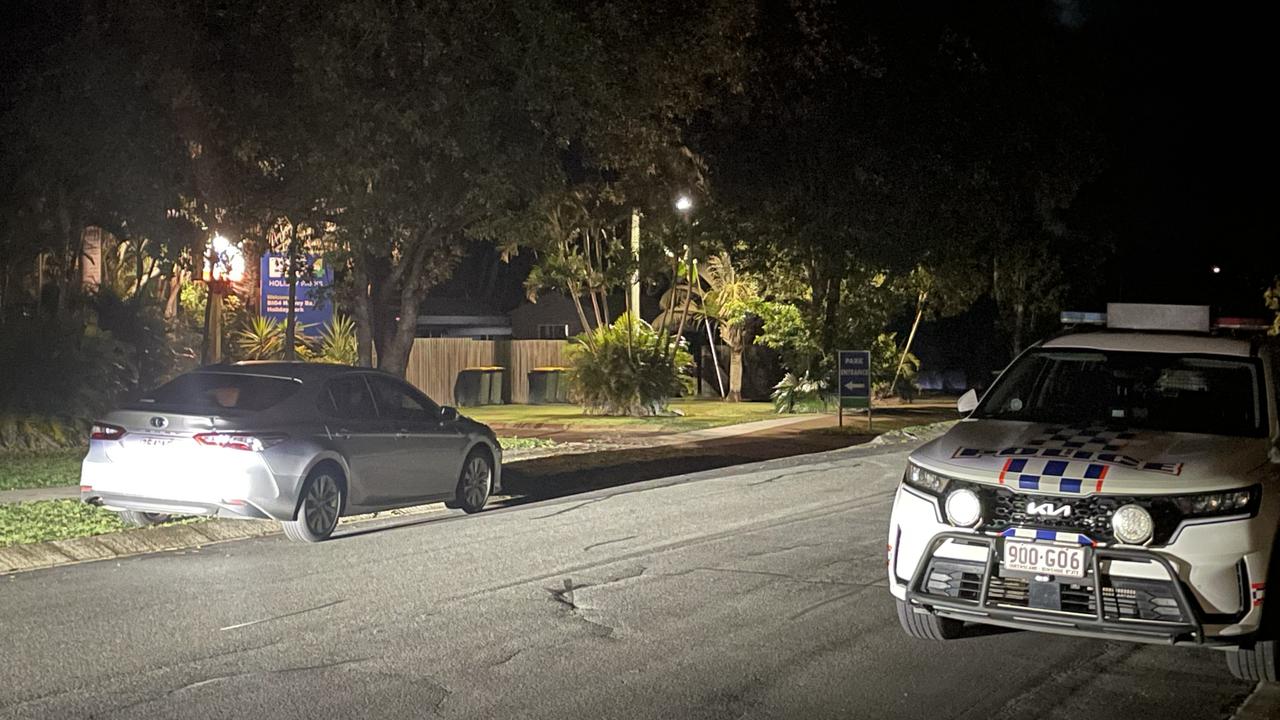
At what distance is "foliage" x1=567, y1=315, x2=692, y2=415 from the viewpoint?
1214 inches

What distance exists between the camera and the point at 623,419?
29.7m

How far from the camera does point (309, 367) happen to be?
486 inches

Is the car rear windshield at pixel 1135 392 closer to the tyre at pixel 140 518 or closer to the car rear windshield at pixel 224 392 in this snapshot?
the car rear windshield at pixel 224 392

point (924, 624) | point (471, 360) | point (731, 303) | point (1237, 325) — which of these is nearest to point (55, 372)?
point (924, 624)

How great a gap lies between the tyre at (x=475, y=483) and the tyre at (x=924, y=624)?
6.57 meters

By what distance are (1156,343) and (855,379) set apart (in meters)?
17.8

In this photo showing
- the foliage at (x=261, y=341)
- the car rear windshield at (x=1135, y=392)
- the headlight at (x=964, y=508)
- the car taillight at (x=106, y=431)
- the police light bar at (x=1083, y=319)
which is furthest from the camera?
the foliage at (x=261, y=341)

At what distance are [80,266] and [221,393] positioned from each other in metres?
14.2

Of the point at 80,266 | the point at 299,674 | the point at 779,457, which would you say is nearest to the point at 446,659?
the point at 299,674

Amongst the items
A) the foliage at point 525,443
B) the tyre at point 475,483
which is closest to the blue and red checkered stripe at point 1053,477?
the tyre at point 475,483

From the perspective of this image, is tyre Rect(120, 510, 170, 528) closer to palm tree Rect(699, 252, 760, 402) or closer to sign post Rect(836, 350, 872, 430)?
sign post Rect(836, 350, 872, 430)

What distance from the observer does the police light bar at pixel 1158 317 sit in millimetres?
9352

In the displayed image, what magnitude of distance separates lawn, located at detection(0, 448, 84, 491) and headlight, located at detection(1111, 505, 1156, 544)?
472 inches

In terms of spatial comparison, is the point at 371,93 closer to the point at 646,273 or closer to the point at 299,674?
the point at 299,674
